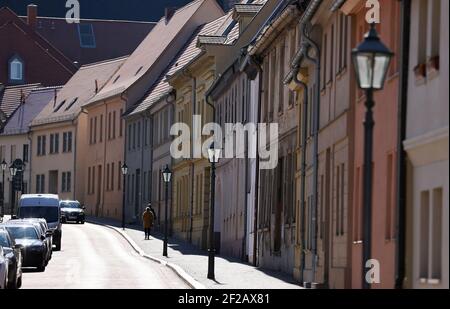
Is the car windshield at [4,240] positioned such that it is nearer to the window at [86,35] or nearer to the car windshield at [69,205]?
the car windshield at [69,205]

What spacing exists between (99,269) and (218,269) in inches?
128

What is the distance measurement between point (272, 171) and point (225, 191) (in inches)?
519

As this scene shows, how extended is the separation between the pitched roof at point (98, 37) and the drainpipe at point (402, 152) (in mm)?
98323

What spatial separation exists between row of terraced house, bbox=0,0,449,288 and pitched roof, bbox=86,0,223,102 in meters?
0.20

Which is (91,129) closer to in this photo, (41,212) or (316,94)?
(41,212)

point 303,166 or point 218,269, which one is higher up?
point 303,166

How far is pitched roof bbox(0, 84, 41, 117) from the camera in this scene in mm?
105125

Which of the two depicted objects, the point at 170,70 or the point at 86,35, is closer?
the point at 170,70

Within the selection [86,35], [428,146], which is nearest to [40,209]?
[428,146]

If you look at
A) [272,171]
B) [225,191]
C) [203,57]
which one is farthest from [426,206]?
[203,57]

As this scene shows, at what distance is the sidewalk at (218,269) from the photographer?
30844 millimetres

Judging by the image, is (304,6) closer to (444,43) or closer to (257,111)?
(257,111)

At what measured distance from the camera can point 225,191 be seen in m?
52.6

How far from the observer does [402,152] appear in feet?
66.9
